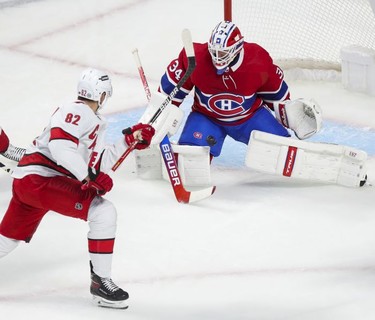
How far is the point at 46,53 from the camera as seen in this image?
6.11 m

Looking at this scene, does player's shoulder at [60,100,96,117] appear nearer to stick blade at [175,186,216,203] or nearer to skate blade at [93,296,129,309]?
skate blade at [93,296,129,309]

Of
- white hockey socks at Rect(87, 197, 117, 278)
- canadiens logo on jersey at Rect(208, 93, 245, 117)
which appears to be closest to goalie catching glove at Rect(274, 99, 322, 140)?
canadiens logo on jersey at Rect(208, 93, 245, 117)

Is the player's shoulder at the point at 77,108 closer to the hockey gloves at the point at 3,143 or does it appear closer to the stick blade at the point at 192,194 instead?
the stick blade at the point at 192,194

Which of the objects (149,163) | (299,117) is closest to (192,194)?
(149,163)

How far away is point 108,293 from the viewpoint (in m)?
3.27

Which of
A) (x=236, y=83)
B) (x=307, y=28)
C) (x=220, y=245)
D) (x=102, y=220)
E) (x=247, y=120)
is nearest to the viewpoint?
(x=102, y=220)

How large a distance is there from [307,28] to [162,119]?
5.33 feet

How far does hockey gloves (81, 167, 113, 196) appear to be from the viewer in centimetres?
325

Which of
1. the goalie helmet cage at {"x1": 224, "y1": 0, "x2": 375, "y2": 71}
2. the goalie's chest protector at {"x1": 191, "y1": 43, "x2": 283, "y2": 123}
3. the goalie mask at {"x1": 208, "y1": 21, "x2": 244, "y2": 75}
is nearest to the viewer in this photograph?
the goalie mask at {"x1": 208, "y1": 21, "x2": 244, "y2": 75}

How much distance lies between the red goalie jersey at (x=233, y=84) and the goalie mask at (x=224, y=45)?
56 millimetres

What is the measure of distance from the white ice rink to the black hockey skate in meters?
0.03

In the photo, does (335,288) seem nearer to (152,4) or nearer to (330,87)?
(330,87)

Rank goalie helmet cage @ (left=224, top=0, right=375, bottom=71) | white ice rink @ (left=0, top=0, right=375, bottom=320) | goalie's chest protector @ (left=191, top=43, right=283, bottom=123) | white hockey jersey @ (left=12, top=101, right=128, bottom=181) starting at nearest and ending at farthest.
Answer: white hockey jersey @ (left=12, top=101, right=128, bottom=181)
white ice rink @ (left=0, top=0, right=375, bottom=320)
goalie's chest protector @ (left=191, top=43, right=283, bottom=123)
goalie helmet cage @ (left=224, top=0, right=375, bottom=71)

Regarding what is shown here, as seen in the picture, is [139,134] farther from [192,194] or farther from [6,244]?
[192,194]
